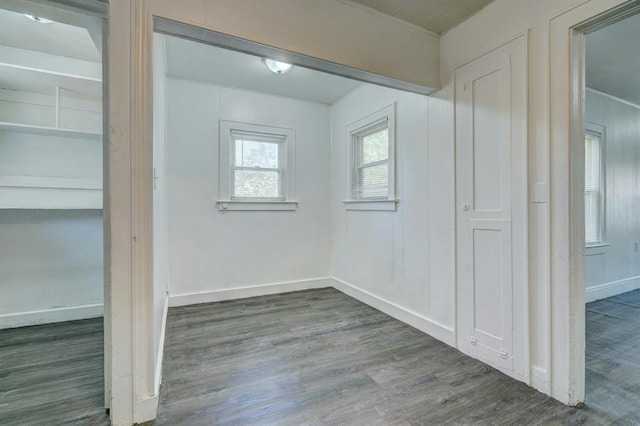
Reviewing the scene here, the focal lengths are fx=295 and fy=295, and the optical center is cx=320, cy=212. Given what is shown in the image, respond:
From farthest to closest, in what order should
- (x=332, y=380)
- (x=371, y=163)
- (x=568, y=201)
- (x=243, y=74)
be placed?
(x=371, y=163)
(x=243, y=74)
(x=332, y=380)
(x=568, y=201)

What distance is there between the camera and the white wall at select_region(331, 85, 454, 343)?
8.26 feet

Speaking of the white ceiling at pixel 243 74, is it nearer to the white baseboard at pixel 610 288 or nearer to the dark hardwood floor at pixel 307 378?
the dark hardwood floor at pixel 307 378

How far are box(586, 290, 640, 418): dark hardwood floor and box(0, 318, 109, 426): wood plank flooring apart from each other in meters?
2.82

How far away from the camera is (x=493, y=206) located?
2.08 meters

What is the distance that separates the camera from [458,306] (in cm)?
235

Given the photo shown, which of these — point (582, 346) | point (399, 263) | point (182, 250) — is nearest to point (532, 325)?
point (582, 346)

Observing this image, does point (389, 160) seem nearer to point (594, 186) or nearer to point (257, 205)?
point (257, 205)

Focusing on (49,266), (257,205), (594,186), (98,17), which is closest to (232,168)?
(257,205)

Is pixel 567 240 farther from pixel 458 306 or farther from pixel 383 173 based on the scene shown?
pixel 383 173

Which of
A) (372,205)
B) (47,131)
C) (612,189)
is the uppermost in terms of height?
(47,131)

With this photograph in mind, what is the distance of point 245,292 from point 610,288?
15.3 feet

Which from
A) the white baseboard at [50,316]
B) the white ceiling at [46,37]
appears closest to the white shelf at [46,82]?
the white ceiling at [46,37]

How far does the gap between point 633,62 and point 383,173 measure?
104 inches

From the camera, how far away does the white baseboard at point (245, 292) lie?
3449mm
